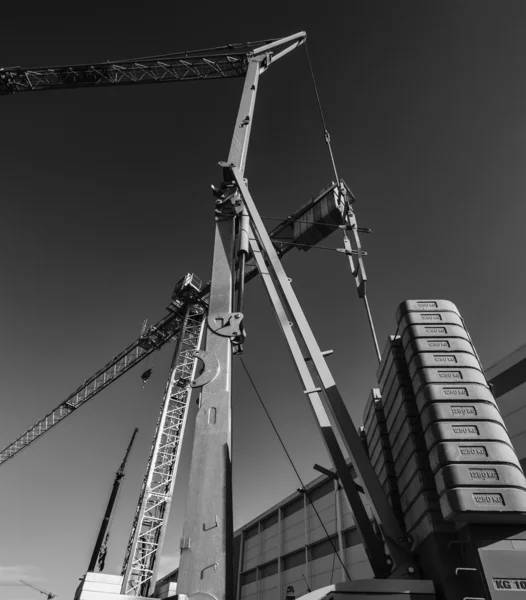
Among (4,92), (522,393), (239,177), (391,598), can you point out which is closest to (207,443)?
(391,598)

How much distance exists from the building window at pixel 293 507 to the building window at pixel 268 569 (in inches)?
89.4

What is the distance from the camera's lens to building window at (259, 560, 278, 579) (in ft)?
64.5

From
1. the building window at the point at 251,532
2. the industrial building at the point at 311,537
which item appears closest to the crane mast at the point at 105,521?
the industrial building at the point at 311,537

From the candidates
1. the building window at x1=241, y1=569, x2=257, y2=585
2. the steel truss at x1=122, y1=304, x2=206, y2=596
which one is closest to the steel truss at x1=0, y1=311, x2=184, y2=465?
the steel truss at x1=122, y1=304, x2=206, y2=596

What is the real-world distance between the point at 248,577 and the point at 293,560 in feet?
18.7

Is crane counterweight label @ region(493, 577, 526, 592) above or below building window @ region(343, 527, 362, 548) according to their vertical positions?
below

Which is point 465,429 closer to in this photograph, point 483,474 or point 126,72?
point 483,474

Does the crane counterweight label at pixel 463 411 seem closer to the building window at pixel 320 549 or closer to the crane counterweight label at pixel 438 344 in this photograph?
the crane counterweight label at pixel 438 344

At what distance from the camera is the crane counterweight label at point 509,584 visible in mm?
2957

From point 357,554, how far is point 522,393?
792cm

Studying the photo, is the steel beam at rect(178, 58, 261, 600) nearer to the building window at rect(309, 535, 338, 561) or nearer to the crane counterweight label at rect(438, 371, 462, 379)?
the crane counterweight label at rect(438, 371, 462, 379)

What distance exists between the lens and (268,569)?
800 inches

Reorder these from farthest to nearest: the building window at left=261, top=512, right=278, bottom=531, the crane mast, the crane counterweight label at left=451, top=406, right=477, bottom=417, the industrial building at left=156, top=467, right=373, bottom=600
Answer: the crane mast, the building window at left=261, top=512, right=278, bottom=531, the industrial building at left=156, top=467, right=373, bottom=600, the crane counterweight label at left=451, top=406, right=477, bottom=417

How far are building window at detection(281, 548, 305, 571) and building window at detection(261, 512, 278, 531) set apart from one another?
85.5 inches
